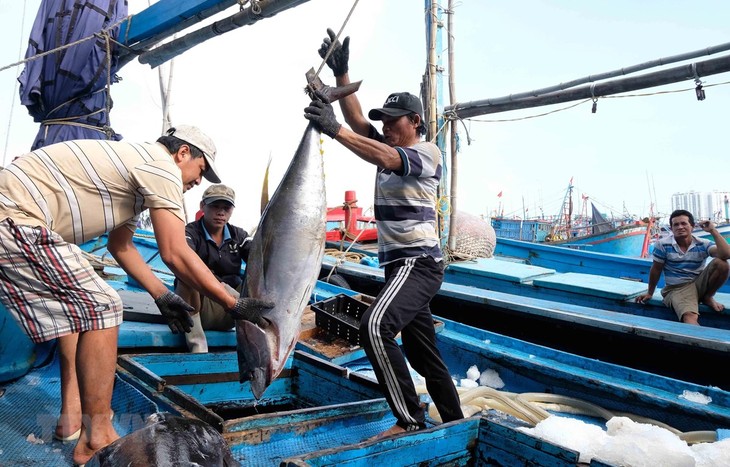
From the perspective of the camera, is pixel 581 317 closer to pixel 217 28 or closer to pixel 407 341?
pixel 407 341

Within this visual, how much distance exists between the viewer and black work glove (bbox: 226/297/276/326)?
2332 millimetres

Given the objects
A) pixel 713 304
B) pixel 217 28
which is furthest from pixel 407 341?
pixel 713 304

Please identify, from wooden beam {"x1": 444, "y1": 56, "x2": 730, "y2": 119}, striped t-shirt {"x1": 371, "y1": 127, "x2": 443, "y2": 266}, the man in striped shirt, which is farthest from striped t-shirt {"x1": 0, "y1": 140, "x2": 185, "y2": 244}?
wooden beam {"x1": 444, "y1": 56, "x2": 730, "y2": 119}

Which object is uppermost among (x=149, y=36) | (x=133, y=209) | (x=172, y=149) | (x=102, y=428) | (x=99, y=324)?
(x=149, y=36)

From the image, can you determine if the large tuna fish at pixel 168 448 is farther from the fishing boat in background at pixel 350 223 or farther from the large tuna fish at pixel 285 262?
the fishing boat in background at pixel 350 223

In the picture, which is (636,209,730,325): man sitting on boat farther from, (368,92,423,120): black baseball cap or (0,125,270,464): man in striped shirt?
(0,125,270,464): man in striped shirt

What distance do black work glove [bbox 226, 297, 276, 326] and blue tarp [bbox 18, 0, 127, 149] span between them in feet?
12.2

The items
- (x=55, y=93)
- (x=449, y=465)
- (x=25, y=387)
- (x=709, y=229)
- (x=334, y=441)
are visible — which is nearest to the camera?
(x=449, y=465)

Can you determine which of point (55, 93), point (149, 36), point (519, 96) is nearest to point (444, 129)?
point (519, 96)

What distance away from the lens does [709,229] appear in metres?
5.48

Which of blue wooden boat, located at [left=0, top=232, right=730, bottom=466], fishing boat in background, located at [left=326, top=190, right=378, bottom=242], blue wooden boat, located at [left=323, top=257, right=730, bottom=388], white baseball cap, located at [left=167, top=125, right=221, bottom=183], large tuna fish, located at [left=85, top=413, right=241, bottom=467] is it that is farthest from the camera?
fishing boat in background, located at [left=326, top=190, right=378, bottom=242]

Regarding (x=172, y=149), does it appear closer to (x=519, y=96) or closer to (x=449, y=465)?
(x=449, y=465)

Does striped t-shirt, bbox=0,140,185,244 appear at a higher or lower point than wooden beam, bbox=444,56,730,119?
lower

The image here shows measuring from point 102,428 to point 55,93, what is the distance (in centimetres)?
404
